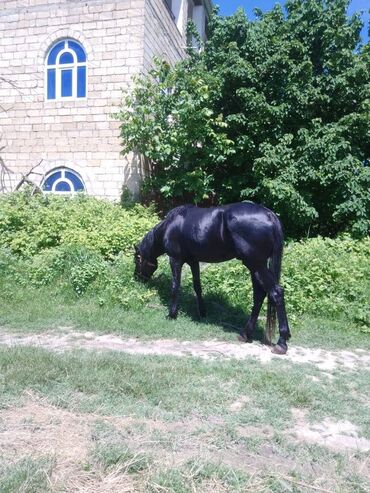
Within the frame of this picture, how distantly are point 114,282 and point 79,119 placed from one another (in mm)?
6283

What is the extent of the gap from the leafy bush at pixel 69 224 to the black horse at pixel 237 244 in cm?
213

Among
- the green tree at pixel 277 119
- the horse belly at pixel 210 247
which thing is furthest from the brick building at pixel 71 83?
the horse belly at pixel 210 247

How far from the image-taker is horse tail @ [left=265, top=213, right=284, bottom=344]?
4.79 meters

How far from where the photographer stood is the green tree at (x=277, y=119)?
30.5ft

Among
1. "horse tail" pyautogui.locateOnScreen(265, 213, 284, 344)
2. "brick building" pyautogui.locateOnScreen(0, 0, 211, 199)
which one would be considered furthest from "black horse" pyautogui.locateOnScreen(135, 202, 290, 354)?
"brick building" pyautogui.locateOnScreen(0, 0, 211, 199)

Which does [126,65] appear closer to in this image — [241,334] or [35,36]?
[35,36]

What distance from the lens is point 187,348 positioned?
15.7 feet

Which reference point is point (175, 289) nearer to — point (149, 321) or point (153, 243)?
point (149, 321)

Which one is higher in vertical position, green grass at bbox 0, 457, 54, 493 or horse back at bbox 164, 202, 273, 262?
horse back at bbox 164, 202, 273, 262

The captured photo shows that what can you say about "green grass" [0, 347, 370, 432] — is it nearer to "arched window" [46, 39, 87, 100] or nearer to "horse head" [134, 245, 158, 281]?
"horse head" [134, 245, 158, 281]

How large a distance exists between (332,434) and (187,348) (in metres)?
2.12

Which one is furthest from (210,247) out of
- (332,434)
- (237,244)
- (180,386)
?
(332,434)

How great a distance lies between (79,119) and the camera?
11031 millimetres

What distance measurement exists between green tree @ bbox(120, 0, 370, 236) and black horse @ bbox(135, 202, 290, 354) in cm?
417
